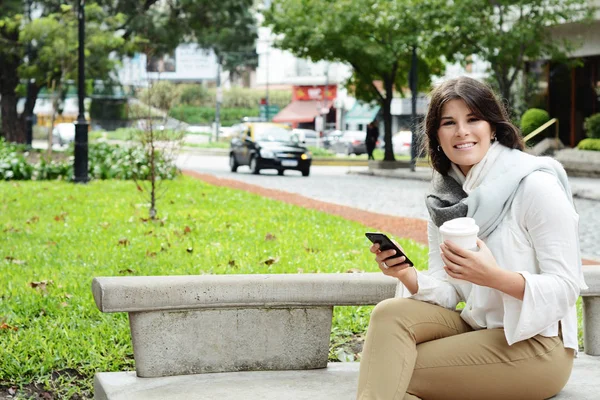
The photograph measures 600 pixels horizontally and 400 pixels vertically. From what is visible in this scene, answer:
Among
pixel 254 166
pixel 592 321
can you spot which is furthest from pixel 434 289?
pixel 254 166

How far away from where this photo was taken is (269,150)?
2789cm

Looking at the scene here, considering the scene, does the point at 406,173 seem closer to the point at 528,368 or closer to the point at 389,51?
the point at 389,51

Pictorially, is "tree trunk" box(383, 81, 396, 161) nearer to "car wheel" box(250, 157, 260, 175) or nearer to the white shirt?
"car wheel" box(250, 157, 260, 175)

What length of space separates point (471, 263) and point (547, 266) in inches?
11.9

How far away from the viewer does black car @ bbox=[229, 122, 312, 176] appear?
2775cm

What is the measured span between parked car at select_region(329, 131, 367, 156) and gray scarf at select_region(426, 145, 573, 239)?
4499 cm

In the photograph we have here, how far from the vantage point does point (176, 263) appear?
7.52 meters

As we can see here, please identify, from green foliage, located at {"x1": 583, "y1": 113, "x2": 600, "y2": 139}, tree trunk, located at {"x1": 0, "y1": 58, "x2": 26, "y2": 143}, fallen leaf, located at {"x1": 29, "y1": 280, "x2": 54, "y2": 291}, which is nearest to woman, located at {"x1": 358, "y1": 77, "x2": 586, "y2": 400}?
fallen leaf, located at {"x1": 29, "y1": 280, "x2": 54, "y2": 291}

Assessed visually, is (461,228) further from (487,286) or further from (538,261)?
(538,261)

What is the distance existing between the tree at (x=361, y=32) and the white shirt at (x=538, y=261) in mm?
23791

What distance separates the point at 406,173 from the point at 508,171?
24135 millimetres

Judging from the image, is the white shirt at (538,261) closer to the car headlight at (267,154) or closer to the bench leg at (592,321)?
the bench leg at (592,321)

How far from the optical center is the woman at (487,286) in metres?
3.14

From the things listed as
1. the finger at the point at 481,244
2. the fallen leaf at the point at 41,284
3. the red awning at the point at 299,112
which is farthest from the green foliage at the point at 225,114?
the finger at the point at 481,244
